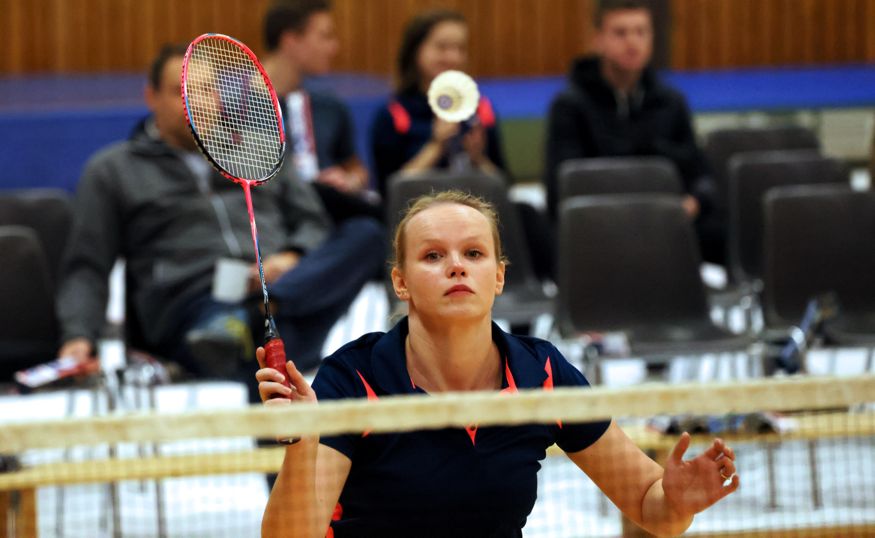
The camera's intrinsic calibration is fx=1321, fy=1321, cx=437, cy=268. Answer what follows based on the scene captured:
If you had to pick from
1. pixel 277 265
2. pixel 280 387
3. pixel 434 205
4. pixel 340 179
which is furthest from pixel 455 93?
pixel 340 179

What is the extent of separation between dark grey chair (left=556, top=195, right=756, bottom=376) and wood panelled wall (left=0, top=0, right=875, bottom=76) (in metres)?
7.84

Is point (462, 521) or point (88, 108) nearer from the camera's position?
point (462, 521)

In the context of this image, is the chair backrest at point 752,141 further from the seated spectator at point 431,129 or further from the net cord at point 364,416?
the net cord at point 364,416

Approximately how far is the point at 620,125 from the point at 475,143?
35.2 inches

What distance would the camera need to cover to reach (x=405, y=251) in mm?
2500

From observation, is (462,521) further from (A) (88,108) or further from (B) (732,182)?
(A) (88,108)

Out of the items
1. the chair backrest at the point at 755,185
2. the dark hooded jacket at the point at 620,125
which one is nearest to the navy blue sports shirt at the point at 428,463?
the chair backrest at the point at 755,185

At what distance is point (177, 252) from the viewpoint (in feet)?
16.6

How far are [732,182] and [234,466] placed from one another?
330 centimetres

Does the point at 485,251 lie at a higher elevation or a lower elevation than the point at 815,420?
higher

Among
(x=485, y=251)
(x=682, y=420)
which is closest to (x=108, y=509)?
(x=682, y=420)

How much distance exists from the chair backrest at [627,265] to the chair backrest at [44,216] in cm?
221

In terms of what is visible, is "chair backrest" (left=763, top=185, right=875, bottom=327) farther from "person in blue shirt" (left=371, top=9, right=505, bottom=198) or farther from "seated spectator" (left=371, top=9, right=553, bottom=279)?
"person in blue shirt" (left=371, top=9, right=505, bottom=198)

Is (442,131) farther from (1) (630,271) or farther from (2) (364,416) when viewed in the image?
(2) (364,416)
